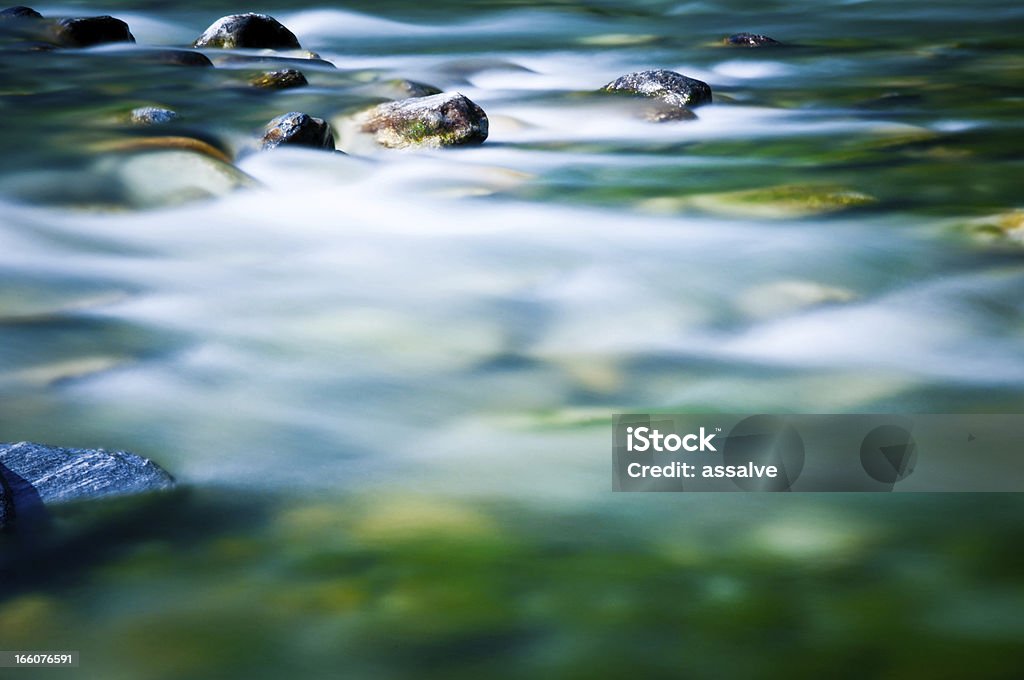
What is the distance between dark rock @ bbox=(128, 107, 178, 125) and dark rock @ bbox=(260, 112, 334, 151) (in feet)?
2.41

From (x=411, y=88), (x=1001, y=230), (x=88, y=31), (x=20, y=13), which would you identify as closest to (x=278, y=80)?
(x=411, y=88)

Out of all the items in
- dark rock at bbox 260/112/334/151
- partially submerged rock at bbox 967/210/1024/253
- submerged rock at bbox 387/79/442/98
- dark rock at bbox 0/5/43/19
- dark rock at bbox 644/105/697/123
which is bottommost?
partially submerged rock at bbox 967/210/1024/253

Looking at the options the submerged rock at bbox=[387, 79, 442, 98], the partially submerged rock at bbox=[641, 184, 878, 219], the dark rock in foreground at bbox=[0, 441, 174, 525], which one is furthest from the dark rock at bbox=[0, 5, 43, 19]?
the dark rock in foreground at bbox=[0, 441, 174, 525]

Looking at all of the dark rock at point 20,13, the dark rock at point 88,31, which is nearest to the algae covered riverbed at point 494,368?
the dark rock at point 88,31

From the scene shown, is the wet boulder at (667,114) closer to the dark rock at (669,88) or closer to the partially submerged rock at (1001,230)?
the dark rock at (669,88)

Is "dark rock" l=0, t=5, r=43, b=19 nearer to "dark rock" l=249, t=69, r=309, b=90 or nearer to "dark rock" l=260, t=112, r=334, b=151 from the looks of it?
"dark rock" l=249, t=69, r=309, b=90

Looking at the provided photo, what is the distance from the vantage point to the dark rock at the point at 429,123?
7.53 metres

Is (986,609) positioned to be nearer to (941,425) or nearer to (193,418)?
(941,425)

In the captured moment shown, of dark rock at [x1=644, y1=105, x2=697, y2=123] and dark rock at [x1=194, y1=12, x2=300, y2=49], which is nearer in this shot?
dark rock at [x1=644, y1=105, x2=697, y2=123]

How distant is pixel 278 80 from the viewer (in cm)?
927

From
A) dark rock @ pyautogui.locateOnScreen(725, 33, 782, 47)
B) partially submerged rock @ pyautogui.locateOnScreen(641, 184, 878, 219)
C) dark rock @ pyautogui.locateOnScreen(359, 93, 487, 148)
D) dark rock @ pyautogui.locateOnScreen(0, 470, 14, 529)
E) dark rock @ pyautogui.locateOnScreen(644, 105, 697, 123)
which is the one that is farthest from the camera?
dark rock @ pyautogui.locateOnScreen(725, 33, 782, 47)

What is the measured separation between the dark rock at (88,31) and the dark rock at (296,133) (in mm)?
4853

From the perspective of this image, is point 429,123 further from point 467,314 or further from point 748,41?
point 748,41

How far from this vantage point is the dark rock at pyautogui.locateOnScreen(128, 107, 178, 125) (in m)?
7.55
